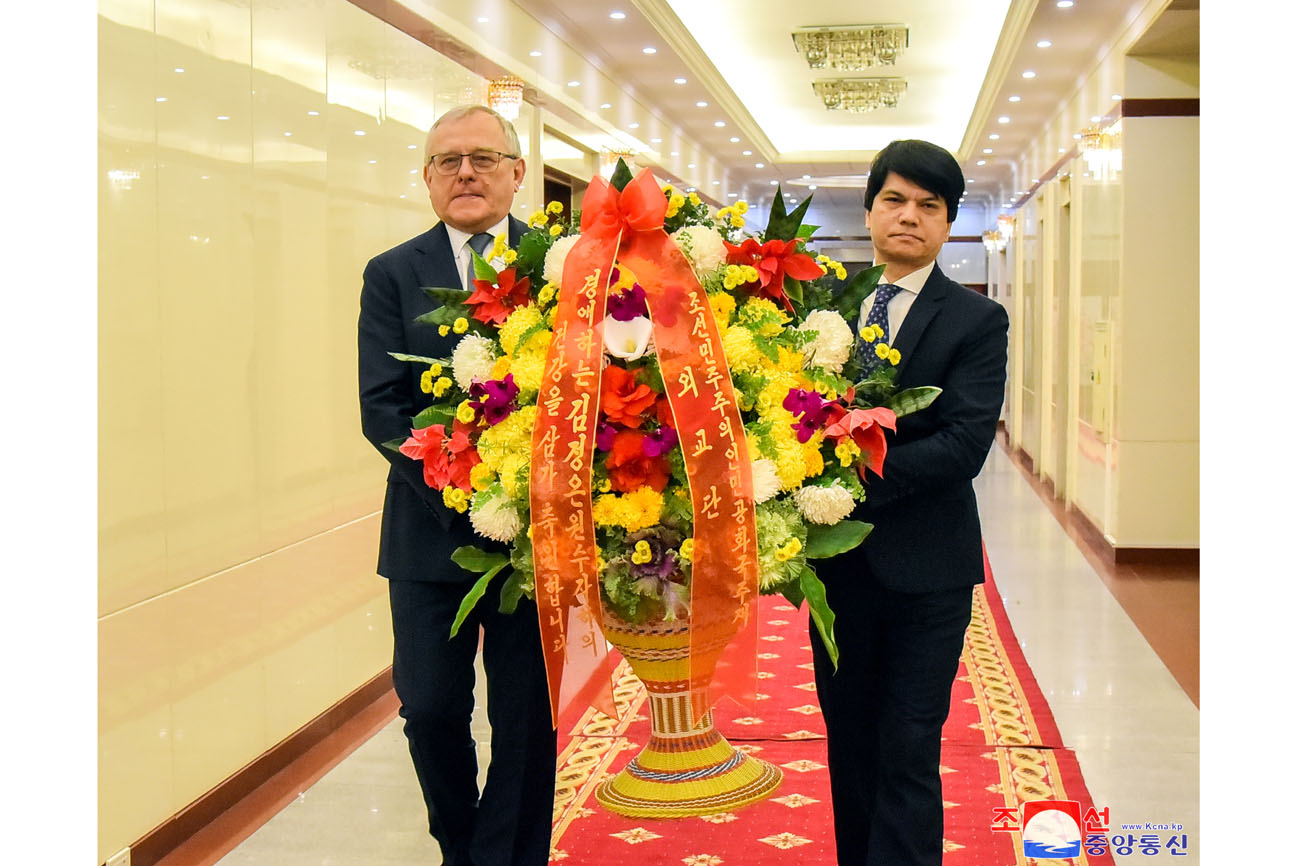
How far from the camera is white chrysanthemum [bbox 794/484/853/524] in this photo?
2471 millimetres

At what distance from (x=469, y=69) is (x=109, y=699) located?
467 cm

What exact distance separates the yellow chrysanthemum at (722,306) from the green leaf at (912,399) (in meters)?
0.44

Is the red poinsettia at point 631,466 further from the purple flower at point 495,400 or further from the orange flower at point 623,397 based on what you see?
the purple flower at point 495,400

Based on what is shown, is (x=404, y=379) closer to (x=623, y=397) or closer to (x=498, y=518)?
(x=498, y=518)

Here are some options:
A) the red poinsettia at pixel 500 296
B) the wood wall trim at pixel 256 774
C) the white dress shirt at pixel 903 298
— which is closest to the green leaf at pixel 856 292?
the white dress shirt at pixel 903 298

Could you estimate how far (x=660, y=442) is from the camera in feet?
7.84

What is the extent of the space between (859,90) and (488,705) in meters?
12.3

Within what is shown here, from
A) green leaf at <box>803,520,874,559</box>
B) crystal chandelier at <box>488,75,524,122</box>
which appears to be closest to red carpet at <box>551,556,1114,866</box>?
green leaf at <box>803,520,874,559</box>

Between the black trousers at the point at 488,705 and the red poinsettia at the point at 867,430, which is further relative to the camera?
the black trousers at the point at 488,705

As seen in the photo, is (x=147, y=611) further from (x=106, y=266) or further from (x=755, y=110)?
(x=755, y=110)

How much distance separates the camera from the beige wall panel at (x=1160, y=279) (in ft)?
27.1

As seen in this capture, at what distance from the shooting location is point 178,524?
3932 millimetres

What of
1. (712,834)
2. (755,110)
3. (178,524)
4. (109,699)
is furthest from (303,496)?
(755,110)

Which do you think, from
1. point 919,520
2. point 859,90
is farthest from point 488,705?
point 859,90
